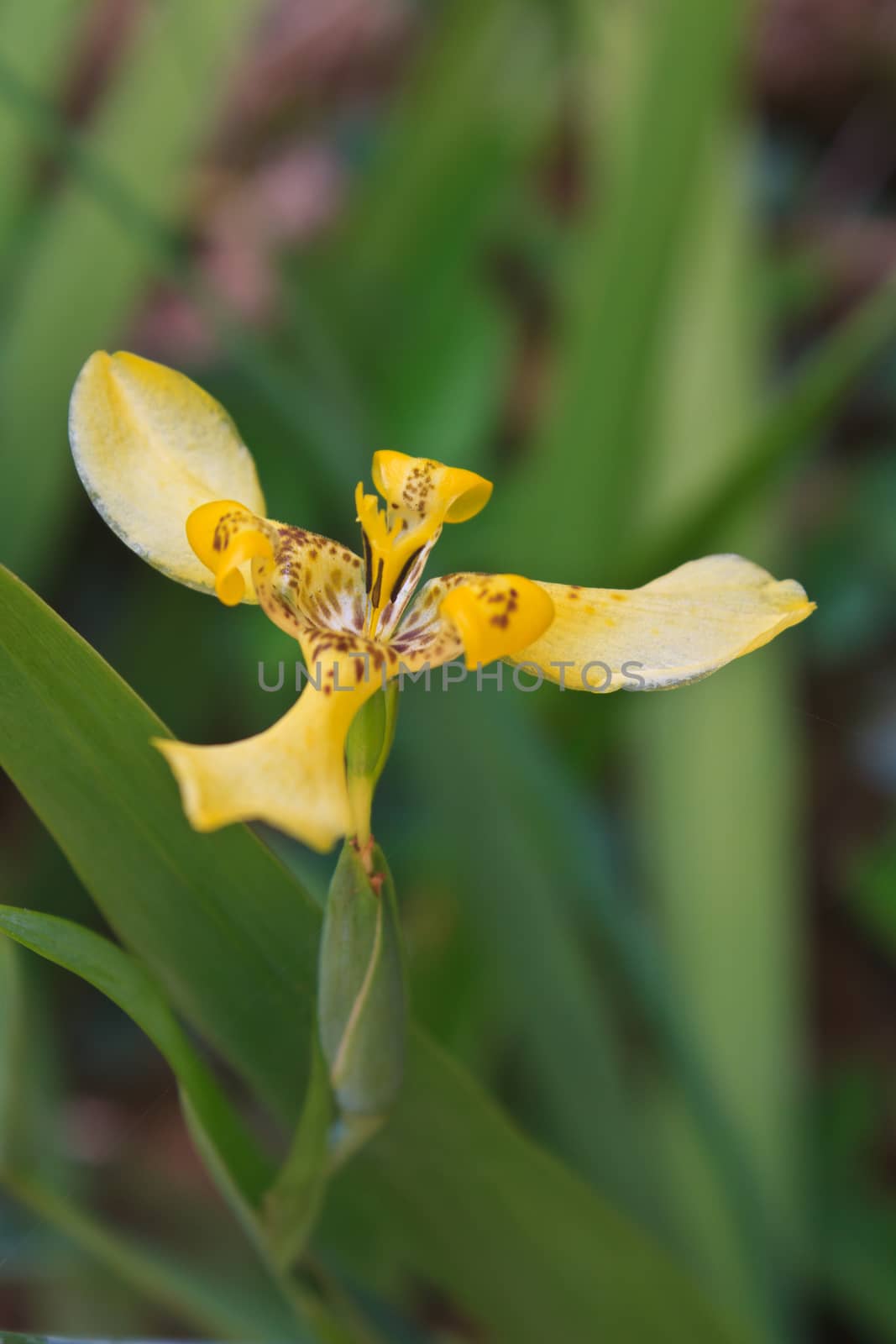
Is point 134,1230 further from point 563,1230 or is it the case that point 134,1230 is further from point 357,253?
point 357,253

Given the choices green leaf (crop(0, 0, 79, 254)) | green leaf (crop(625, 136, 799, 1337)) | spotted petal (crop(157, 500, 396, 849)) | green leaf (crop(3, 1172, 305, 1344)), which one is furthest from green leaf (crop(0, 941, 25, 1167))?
green leaf (crop(0, 0, 79, 254))

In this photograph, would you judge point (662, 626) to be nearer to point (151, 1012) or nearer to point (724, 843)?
A: point (151, 1012)

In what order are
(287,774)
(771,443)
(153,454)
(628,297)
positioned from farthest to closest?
(628,297) → (771,443) → (153,454) → (287,774)

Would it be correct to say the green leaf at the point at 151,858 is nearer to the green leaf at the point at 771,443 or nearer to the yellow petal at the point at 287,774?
the yellow petal at the point at 287,774

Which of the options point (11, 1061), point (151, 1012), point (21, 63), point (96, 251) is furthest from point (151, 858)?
point (21, 63)

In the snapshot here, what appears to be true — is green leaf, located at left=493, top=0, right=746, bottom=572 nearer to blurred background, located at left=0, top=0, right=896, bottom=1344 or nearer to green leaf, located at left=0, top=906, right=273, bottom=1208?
blurred background, located at left=0, top=0, right=896, bottom=1344

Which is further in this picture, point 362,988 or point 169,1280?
point 169,1280

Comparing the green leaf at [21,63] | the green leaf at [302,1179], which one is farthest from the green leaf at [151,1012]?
the green leaf at [21,63]
